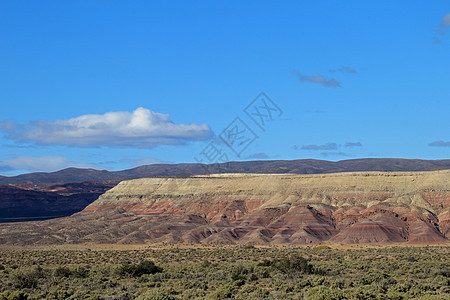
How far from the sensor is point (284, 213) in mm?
109938

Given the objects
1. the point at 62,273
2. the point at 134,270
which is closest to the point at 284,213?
the point at 134,270

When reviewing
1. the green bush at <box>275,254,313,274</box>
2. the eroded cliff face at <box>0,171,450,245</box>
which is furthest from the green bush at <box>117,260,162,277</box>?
the eroded cliff face at <box>0,171,450,245</box>

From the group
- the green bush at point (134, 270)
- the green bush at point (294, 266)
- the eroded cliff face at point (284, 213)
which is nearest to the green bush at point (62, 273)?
the green bush at point (134, 270)

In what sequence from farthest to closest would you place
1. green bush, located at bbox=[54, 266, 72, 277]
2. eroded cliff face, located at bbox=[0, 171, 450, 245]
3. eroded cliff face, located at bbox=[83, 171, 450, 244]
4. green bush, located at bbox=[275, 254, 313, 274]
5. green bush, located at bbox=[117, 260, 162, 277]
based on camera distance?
eroded cliff face, located at bbox=[0, 171, 450, 245], eroded cliff face, located at bbox=[83, 171, 450, 244], green bush, located at bbox=[54, 266, 72, 277], green bush, located at bbox=[117, 260, 162, 277], green bush, located at bbox=[275, 254, 313, 274]

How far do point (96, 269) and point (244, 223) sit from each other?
64082 mm

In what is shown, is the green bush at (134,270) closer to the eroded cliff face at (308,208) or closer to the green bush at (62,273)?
the green bush at (62,273)

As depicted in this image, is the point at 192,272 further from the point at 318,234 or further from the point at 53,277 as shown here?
the point at 318,234

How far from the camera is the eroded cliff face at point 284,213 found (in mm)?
95875

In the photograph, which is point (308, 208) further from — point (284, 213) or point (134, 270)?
point (134, 270)

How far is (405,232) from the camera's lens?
93750 mm

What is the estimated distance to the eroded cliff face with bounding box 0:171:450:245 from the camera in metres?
95.9

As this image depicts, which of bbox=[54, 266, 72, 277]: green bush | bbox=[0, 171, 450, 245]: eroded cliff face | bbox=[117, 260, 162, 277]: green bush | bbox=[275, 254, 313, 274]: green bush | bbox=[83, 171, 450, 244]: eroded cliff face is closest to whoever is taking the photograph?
bbox=[275, 254, 313, 274]: green bush

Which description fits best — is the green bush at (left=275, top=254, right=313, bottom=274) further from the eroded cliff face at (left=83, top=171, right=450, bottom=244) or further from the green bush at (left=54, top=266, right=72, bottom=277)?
the eroded cliff face at (left=83, top=171, right=450, bottom=244)

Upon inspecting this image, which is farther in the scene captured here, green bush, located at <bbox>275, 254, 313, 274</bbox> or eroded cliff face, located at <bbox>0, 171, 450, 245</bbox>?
eroded cliff face, located at <bbox>0, 171, 450, 245</bbox>
